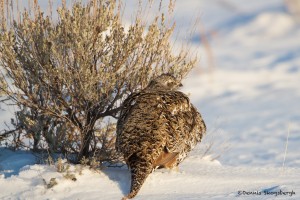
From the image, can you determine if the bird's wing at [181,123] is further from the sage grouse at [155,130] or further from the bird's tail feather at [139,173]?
the bird's tail feather at [139,173]

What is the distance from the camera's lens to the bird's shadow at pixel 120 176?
5.75 metres

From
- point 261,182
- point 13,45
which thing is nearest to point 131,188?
point 261,182

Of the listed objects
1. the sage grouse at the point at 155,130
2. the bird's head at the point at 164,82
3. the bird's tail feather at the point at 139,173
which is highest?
the bird's head at the point at 164,82

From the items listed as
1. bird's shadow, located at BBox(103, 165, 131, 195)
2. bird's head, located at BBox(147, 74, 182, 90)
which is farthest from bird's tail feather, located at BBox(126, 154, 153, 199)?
bird's head, located at BBox(147, 74, 182, 90)

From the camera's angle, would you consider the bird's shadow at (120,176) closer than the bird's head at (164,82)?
Yes

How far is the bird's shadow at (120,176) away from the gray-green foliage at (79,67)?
0.19 metres

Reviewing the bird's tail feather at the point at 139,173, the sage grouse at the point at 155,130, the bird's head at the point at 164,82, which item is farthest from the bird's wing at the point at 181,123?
the bird's tail feather at the point at 139,173

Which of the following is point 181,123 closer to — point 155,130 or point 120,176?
point 155,130

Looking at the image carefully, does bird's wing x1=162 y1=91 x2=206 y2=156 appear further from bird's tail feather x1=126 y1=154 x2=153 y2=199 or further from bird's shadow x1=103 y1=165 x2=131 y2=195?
bird's shadow x1=103 y1=165 x2=131 y2=195

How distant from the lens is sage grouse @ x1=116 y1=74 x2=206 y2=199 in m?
5.50

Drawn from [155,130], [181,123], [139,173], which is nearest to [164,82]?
[181,123]

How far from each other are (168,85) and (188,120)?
59 centimetres

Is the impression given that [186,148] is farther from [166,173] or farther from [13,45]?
[13,45]

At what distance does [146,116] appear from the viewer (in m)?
5.84
